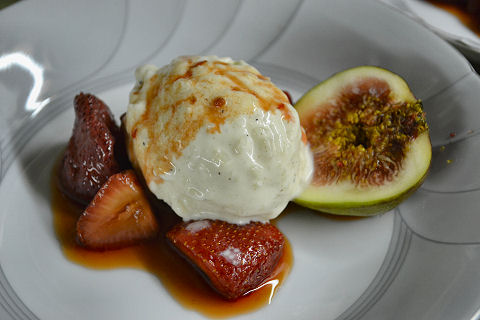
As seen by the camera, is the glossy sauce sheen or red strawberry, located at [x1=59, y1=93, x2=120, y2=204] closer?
the glossy sauce sheen

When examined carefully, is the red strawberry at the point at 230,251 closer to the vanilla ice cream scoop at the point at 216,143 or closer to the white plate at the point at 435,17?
the vanilla ice cream scoop at the point at 216,143

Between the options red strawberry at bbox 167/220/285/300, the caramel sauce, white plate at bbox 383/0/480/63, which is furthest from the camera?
the caramel sauce

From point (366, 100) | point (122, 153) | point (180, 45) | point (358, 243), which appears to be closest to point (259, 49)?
point (180, 45)

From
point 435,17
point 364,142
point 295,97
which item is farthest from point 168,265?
point 435,17

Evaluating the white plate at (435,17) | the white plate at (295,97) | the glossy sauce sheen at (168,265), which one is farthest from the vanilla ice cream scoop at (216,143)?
the white plate at (435,17)

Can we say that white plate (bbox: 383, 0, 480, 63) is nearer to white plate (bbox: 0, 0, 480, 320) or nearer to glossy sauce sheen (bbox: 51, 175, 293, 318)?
white plate (bbox: 0, 0, 480, 320)

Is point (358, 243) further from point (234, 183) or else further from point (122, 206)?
point (122, 206)

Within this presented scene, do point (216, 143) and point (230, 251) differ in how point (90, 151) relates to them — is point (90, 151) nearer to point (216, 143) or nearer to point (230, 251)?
point (216, 143)

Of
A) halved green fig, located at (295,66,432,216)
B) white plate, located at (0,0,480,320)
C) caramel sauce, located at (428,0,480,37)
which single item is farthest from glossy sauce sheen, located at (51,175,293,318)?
caramel sauce, located at (428,0,480,37)
